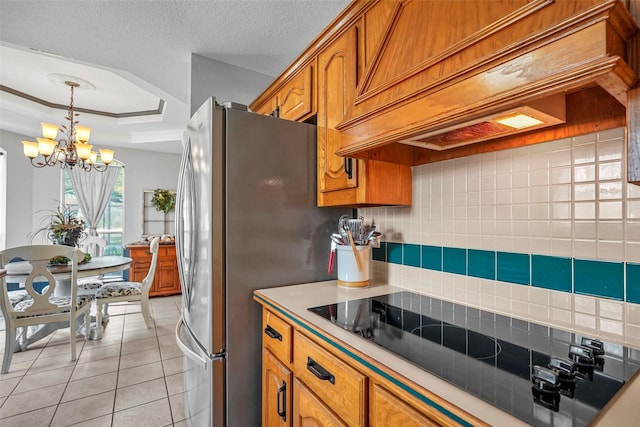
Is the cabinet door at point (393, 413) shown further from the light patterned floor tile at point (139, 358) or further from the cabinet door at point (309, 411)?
the light patterned floor tile at point (139, 358)

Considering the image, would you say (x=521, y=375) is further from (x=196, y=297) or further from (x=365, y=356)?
(x=196, y=297)

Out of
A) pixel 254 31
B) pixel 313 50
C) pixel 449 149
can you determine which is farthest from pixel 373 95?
pixel 254 31

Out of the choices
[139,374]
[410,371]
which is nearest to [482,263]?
[410,371]

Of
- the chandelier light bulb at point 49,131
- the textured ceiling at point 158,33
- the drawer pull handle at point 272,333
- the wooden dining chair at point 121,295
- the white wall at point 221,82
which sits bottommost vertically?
the wooden dining chair at point 121,295

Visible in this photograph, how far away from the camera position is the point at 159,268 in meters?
4.70

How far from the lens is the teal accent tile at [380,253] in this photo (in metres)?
1.68

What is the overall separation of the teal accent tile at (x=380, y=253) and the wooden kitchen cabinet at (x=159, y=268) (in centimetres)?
392

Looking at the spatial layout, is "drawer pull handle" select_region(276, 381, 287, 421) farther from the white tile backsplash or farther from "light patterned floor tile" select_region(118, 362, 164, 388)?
"light patterned floor tile" select_region(118, 362, 164, 388)

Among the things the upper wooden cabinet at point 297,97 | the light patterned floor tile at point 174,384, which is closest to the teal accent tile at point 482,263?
the upper wooden cabinet at point 297,97

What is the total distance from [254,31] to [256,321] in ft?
6.07

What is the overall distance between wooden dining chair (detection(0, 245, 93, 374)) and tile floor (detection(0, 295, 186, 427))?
0.22 meters

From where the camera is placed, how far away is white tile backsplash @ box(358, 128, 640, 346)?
0.87 m

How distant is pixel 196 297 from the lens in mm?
1549

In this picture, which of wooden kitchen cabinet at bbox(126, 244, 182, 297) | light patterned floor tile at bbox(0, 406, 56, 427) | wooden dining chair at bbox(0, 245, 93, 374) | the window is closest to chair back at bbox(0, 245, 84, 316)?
wooden dining chair at bbox(0, 245, 93, 374)
